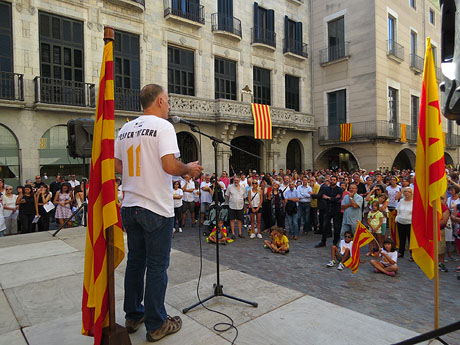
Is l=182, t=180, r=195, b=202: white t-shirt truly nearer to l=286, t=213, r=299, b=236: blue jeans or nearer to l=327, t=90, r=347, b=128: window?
l=286, t=213, r=299, b=236: blue jeans

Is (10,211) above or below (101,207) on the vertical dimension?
below

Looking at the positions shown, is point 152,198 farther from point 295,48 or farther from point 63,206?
point 295,48

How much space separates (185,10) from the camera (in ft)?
57.2

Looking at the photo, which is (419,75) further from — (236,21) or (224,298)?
(224,298)

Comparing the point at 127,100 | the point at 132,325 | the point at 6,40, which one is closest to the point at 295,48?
the point at 127,100

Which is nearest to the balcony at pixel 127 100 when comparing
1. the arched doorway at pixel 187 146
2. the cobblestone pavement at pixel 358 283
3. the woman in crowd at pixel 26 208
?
the arched doorway at pixel 187 146

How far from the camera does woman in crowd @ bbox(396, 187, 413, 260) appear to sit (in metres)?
6.88

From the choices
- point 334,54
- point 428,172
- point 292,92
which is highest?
point 334,54

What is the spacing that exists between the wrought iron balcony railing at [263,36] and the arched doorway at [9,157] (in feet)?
46.7

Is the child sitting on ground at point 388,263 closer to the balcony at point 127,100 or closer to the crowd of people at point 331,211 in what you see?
the crowd of people at point 331,211

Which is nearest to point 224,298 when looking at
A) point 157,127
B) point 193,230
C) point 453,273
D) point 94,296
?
point 94,296

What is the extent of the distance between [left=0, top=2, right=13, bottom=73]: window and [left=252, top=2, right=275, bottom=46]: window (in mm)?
13004

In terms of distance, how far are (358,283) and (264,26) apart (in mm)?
19496

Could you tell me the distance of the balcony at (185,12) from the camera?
16.6 meters
